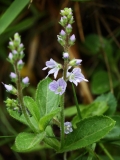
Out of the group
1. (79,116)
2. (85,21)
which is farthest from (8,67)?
(79,116)

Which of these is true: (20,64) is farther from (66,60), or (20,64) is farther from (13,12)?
(13,12)

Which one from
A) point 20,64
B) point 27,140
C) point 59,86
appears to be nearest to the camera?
point 20,64

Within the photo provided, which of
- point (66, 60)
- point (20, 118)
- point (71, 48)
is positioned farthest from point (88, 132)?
point (71, 48)

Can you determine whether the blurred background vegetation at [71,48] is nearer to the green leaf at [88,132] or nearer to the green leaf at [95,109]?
the green leaf at [95,109]

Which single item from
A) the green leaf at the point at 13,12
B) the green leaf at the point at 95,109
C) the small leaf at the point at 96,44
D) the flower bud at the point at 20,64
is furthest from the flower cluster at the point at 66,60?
the small leaf at the point at 96,44

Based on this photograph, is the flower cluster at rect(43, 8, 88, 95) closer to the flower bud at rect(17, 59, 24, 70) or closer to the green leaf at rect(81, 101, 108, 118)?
the flower bud at rect(17, 59, 24, 70)
